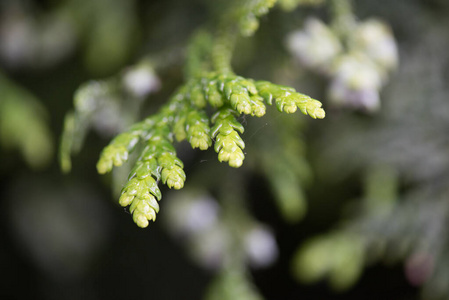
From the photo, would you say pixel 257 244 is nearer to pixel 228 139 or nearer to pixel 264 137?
pixel 264 137

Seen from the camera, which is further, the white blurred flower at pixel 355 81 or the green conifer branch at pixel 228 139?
the white blurred flower at pixel 355 81

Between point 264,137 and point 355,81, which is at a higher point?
point 355,81

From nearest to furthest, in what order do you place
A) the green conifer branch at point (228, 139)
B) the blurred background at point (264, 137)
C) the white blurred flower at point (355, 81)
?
the green conifer branch at point (228, 139) → the white blurred flower at point (355, 81) → the blurred background at point (264, 137)

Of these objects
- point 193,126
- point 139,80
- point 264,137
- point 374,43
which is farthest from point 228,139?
point 264,137

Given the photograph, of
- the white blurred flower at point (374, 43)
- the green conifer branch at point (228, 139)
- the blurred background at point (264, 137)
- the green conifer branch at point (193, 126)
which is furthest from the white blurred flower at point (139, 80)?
the white blurred flower at point (374, 43)

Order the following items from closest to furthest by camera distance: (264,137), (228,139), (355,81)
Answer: (228,139)
(355,81)
(264,137)

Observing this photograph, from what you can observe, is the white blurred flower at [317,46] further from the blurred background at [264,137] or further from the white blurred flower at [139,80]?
the white blurred flower at [139,80]

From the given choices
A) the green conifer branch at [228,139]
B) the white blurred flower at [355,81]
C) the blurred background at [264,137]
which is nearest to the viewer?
the green conifer branch at [228,139]

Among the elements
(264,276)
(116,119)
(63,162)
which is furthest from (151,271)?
(63,162)
